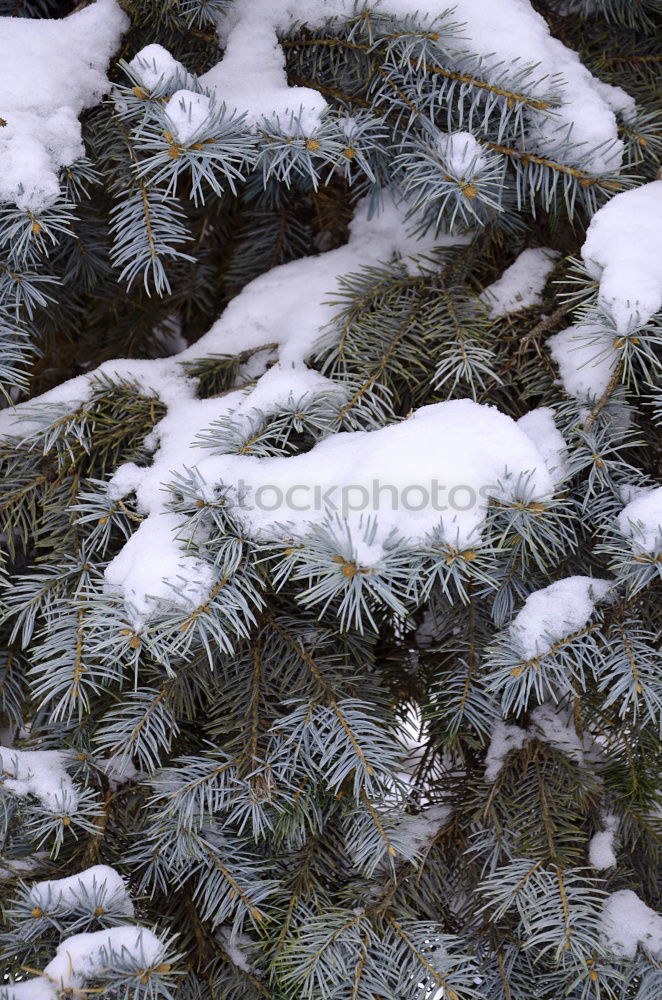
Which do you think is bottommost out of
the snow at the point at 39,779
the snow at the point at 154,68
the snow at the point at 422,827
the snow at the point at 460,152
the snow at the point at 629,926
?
the snow at the point at 629,926

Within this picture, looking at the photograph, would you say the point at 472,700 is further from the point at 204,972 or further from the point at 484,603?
the point at 204,972

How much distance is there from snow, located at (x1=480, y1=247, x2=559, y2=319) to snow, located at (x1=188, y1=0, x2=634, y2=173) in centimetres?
15

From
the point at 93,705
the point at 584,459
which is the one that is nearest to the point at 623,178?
the point at 584,459

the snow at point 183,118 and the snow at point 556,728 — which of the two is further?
the snow at point 556,728

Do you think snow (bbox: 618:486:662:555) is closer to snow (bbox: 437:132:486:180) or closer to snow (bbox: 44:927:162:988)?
snow (bbox: 437:132:486:180)

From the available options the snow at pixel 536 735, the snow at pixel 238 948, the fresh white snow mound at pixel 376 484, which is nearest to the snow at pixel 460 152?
the fresh white snow mound at pixel 376 484

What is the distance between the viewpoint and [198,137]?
33.5 inches

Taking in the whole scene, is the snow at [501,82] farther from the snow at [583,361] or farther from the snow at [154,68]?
the snow at [583,361]

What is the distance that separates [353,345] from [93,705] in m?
0.57

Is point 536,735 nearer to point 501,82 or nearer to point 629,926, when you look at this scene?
point 629,926

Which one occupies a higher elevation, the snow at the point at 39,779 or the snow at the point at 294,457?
the snow at the point at 294,457

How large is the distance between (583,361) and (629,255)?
0.14 metres

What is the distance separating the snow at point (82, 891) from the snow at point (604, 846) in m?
0.57

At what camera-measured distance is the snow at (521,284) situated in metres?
1.03
